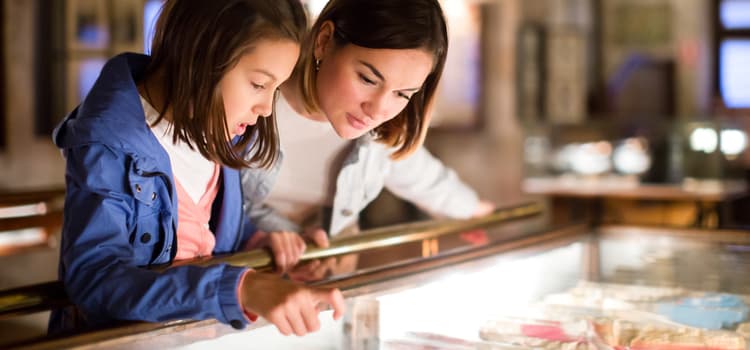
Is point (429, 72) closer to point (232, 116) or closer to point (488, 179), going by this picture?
point (232, 116)

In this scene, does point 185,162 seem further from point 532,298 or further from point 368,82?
point 532,298

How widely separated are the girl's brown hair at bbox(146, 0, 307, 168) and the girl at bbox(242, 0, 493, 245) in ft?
0.56

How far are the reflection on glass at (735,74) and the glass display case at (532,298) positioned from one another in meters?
7.50

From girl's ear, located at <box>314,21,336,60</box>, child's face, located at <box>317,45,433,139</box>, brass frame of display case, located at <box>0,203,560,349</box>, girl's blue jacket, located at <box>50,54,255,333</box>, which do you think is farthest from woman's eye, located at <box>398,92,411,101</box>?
girl's blue jacket, located at <box>50,54,255,333</box>

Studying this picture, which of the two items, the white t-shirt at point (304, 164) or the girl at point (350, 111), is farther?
the white t-shirt at point (304, 164)

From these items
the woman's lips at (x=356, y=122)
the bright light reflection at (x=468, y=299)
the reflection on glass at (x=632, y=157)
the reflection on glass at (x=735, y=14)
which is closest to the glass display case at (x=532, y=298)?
the bright light reflection at (x=468, y=299)

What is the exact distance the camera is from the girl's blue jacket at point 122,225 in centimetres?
100

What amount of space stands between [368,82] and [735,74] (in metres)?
8.60

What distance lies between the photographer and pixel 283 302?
96 cm

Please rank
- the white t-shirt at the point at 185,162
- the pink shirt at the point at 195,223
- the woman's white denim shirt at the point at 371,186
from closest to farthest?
the white t-shirt at the point at 185,162
the pink shirt at the point at 195,223
the woman's white denim shirt at the point at 371,186

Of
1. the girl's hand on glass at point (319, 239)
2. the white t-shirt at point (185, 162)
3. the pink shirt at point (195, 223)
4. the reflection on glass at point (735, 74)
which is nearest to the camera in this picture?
the white t-shirt at point (185, 162)

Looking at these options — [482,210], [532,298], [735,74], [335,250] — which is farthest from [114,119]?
[735,74]

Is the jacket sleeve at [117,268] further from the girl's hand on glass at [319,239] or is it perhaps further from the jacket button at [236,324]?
the girl's hand on glass at [319,239]

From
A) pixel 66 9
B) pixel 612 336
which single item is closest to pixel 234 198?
pixel 612 336
